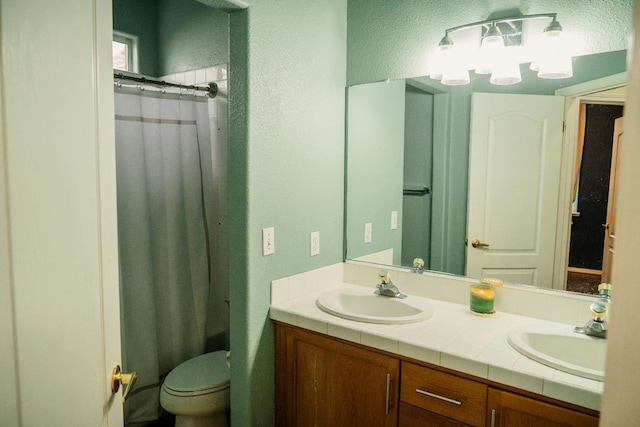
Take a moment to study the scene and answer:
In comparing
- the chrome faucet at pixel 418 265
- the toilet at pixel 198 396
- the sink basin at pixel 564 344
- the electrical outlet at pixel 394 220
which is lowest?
the toilet at pixel 198 396

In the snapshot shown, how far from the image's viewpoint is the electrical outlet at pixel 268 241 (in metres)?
1.81

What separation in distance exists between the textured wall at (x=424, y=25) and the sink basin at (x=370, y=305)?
106 centimetres

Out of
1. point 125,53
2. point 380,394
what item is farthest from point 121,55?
point 380,394

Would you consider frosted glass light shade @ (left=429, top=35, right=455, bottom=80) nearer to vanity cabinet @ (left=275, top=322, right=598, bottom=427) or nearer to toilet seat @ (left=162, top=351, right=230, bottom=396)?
vanity cabinet @ (left=275, top=322, right=598, bottom=427)

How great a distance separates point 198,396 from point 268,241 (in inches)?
34.0

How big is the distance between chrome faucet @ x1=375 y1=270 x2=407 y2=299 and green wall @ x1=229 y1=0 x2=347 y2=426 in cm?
33

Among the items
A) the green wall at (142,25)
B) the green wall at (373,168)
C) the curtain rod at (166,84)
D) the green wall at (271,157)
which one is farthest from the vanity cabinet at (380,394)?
the green wall at (142,25)

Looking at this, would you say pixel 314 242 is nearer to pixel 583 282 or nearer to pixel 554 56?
pixel 583 282

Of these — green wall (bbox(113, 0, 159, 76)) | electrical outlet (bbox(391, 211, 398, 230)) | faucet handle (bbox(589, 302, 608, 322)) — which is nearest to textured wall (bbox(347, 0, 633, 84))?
electrical outlet (bbox(391, 211, 398, 230))

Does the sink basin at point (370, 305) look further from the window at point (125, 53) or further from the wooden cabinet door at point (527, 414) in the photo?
the window at point (125, 53)

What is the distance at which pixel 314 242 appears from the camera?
2084mm

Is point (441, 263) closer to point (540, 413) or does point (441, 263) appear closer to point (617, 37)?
point (540, 413)

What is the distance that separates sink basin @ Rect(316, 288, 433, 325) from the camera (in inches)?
69.0

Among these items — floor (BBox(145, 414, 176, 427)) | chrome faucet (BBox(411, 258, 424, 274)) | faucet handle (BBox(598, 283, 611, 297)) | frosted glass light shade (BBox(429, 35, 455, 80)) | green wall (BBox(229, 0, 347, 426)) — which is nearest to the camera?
faucet handle (BBox(598, 283, 611, 297))
